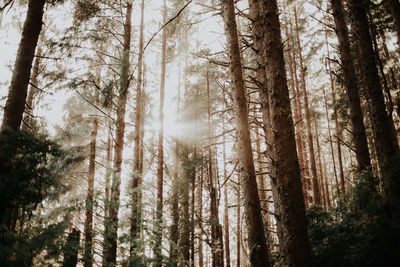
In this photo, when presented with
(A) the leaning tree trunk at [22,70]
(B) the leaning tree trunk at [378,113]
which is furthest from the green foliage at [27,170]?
(B) the leaning tree trunk at [378,113]

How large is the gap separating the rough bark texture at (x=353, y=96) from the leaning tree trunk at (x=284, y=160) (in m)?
4.70

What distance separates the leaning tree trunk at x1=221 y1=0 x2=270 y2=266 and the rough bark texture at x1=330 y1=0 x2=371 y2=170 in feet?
12.3

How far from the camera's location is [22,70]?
745 cm

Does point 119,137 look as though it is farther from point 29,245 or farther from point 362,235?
point 362,235

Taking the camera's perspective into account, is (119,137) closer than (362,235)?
No

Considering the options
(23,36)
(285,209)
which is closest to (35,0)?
(23,36)

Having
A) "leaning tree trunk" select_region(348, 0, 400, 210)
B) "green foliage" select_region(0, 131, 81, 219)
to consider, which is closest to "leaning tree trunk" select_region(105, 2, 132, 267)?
"green foliage" select_region(0, 131, 81, 219)

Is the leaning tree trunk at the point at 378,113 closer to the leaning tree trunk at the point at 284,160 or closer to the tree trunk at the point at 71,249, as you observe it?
the leaning tree trunk at the point at 284,160

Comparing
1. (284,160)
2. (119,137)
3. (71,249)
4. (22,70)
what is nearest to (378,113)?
(284,160)

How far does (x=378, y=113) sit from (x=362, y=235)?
2924 mm

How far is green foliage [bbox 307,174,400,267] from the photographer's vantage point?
618cm

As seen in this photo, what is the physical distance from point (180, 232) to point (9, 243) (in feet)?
35.2

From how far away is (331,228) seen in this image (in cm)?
848

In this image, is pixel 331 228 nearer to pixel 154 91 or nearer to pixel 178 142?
pixel 178 142
